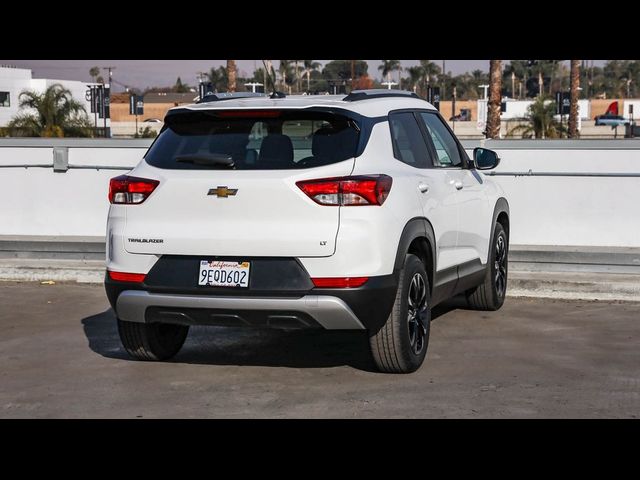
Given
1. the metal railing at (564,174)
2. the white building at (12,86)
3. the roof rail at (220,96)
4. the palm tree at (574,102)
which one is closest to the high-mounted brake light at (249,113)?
the roof rail at (220,96)

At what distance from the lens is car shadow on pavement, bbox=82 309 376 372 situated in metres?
7.50

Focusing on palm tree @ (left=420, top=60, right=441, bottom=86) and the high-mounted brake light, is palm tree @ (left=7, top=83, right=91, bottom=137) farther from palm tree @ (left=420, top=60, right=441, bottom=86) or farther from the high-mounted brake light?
palm tree @ (left=420, top=60, right=441, bottom=86)

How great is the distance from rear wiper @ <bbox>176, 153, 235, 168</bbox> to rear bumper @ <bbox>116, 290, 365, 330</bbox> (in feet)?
2.68

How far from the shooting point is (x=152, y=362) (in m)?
7.49

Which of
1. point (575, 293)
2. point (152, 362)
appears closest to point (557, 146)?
point (575, 293)

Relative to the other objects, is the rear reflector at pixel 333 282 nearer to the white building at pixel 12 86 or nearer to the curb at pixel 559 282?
the curb at pixel 559 282

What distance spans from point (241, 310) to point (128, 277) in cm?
81

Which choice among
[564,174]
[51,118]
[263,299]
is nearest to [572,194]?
[564,174]

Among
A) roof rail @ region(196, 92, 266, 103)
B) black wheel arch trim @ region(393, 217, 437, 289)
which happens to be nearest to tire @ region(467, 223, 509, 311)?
black wheel arch trim @ region(393, 217, 437, 289)

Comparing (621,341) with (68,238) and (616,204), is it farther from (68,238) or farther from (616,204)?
(68,238)

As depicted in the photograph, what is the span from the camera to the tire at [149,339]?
723 cm

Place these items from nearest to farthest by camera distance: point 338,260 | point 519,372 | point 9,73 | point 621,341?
point 338,260
point 519,372
point 621,341
point 9,73

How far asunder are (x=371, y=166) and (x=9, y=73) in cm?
8997
